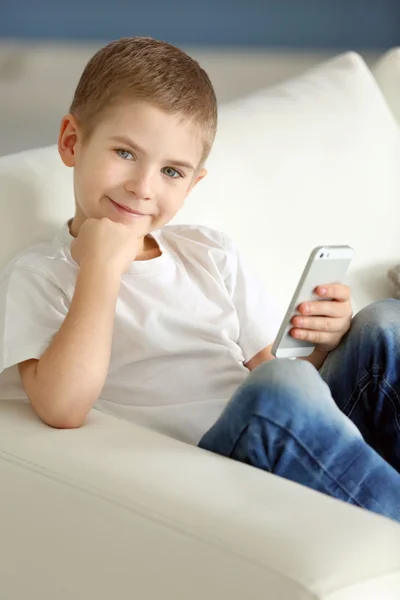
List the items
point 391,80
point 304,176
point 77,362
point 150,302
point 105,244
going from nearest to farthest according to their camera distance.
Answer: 1. point 77,362
2. point 105,244
3. point 150,302
4. point 304,176
5. point 391,80

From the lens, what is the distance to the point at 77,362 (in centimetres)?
115

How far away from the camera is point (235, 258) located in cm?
152

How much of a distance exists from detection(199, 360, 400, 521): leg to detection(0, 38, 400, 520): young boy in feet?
0.66

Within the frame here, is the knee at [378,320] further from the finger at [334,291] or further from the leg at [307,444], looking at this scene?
the leg at [307,444]

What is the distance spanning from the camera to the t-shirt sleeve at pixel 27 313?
120 centimetres

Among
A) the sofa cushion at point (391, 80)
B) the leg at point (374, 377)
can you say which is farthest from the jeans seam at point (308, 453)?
the sofa cushion at point (391, 80)

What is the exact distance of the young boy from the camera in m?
1.21

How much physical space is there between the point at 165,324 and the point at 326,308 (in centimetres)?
22

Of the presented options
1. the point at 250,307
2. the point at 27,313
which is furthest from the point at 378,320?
the point at 27,313

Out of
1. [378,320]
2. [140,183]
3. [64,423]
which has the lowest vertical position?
[64,423]

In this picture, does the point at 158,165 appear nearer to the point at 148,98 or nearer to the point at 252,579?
the point at 148,98

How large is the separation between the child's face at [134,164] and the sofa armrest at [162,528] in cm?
33

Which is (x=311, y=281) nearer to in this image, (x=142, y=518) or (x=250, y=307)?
(x=250, y=307)

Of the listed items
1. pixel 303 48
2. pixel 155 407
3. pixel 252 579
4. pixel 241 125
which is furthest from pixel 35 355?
pixel 303 48
